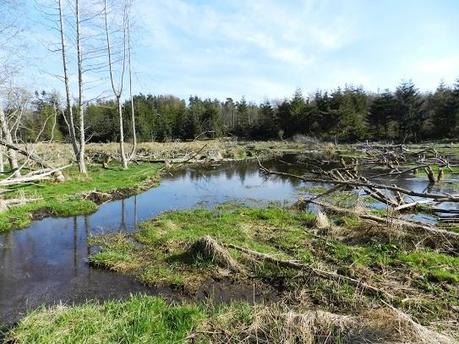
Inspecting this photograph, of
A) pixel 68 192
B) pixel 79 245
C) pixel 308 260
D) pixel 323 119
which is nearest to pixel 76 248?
pixel 79 245

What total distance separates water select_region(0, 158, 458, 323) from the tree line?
115ft

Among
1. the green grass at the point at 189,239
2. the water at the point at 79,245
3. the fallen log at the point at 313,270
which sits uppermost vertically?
the fallen log at the point at 313,270

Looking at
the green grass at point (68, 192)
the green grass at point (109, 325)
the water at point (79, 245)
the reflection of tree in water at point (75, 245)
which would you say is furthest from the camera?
the green grass at point (68, 192)

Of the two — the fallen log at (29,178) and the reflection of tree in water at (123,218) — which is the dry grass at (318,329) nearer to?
the reflection of tree in water at (123,218)

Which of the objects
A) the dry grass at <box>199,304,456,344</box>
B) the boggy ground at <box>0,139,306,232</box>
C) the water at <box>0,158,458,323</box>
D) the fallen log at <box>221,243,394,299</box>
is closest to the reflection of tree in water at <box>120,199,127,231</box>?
the water at <box>0,158,458,323</box>

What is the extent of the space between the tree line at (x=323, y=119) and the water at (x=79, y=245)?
35.0 meters

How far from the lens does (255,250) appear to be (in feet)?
32.4

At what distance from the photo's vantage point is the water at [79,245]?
8094 millimetres

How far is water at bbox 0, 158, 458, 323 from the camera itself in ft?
26.6

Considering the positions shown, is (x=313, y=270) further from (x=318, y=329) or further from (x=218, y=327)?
(x=218, y=327)

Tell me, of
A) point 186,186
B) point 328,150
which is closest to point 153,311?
point 186,186

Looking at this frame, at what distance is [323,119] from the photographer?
206ft

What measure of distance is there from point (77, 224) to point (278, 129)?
56.6 meters

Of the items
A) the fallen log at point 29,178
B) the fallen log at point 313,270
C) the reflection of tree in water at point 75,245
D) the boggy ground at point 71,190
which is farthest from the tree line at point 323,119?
the fallen log at point 313,270
